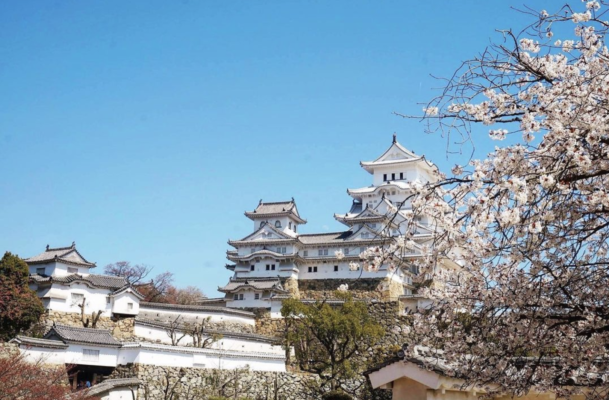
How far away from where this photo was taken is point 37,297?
85.0ft

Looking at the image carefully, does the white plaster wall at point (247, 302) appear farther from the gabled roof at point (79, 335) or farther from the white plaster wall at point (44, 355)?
the white plaster wall at point (44, 355)

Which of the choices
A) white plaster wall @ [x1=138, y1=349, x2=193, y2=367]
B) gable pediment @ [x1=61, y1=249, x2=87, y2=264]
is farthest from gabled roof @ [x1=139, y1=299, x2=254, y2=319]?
white plaster wall @ [x1=138, y1=349, x2=193, y2=367]

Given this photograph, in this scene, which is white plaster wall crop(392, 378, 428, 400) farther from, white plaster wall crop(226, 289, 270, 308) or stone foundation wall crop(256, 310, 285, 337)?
white plaster wall crop(226, 289, 270, 308)

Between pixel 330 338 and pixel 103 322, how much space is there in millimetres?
10408

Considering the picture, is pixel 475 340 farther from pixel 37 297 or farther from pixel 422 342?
pixel 37 297

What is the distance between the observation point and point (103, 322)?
2781cm

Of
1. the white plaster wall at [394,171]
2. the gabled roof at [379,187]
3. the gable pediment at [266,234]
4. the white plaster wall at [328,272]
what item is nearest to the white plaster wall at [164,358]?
the white plaster wall at [328,272]

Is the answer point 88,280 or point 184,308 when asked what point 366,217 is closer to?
point 184,308

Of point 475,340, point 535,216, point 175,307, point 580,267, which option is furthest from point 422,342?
point 175,307

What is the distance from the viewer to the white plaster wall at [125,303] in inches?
1118

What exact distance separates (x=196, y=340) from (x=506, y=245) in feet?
84.0

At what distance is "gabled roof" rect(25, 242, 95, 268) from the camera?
95.1 ft

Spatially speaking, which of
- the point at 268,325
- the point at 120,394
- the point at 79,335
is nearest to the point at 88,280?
the point at 79,335

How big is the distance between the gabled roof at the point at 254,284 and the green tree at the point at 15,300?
542 inches
